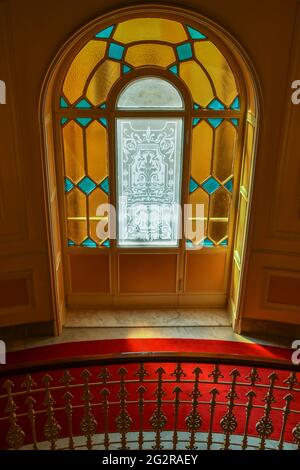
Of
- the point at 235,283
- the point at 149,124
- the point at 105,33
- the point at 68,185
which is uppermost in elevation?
the point at 105,33

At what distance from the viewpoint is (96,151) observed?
5188mm

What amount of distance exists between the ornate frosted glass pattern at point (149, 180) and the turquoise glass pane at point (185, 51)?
61cm

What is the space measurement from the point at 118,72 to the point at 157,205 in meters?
1.44

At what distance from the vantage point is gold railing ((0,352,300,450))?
2.89 m

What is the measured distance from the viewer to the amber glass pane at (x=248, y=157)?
16.2ft

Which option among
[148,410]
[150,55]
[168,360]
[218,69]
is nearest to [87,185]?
[150,55]

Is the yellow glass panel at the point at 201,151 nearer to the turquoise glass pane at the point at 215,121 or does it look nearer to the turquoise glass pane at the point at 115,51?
the turquoise glass pane at the point at 215,121

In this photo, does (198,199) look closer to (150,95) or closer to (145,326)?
(150,95)

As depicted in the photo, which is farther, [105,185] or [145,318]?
[145,318]

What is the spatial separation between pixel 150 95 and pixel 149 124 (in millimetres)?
290

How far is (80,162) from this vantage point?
17.1 ft

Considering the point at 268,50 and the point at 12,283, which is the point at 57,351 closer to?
the point at 12,283

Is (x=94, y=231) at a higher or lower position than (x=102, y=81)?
lower

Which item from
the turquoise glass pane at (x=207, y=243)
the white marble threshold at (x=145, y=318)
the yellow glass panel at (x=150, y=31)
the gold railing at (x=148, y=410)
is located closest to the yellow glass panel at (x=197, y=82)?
the yellow glass panel at (x=150, y=31)
